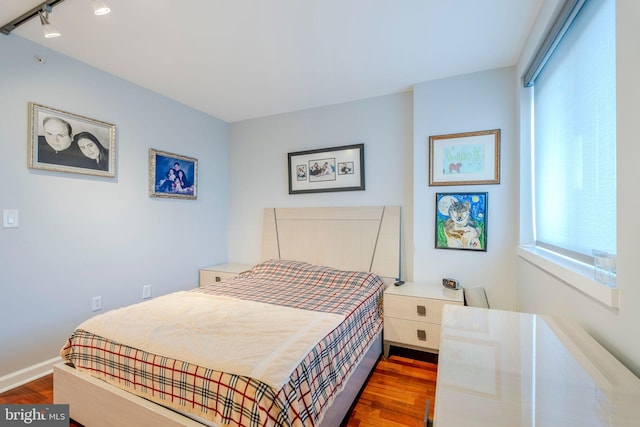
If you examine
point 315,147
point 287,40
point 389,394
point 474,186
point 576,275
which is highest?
point 287,40

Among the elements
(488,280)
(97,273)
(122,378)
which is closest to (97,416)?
(122,378)

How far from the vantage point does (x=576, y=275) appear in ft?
3.79

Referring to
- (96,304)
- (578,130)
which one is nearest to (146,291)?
(96,304)

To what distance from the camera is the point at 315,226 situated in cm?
312

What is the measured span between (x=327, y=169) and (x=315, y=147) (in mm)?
309

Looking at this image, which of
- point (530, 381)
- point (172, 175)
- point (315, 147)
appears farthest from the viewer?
point (315, 147)

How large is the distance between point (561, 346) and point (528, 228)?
1479 millimetres

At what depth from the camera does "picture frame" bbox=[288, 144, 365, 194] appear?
2979 millimetres

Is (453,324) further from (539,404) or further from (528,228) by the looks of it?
(528,228)

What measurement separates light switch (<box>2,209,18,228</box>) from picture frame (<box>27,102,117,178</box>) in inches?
12.8

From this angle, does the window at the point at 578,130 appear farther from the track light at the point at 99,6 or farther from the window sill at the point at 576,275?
the track light at the point at 99,6

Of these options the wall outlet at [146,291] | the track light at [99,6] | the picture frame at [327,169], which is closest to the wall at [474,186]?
the picture frame at [327,169]

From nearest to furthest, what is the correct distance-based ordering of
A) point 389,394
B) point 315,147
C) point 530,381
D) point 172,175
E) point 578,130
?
point 530,381, point 578,130, point 389,394, point 172,175, point 315,147

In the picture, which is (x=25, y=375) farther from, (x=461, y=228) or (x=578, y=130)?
(x=578, y=130)
